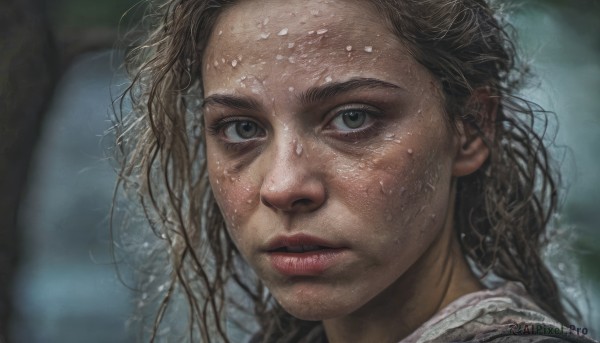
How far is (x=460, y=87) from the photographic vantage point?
211 cm

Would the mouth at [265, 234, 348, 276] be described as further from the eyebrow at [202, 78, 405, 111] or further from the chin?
the eyebrow at [202, 78, 405, 111]

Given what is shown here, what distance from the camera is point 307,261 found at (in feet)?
6.31

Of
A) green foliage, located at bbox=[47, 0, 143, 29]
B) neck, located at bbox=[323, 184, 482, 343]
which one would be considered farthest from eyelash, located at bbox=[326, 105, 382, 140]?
green foliage, located at bbox=[47, 0, 143, 29]

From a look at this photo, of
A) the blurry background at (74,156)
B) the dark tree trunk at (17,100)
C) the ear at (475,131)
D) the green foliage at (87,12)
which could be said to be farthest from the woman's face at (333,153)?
the green foliage at (87,12)

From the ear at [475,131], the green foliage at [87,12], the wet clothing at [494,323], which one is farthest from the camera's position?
the green foliage at [87,12]

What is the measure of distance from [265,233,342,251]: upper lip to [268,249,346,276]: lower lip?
0.02m

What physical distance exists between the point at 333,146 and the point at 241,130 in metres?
0.24

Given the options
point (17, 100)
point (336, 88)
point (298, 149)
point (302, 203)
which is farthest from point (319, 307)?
point (17, 100)

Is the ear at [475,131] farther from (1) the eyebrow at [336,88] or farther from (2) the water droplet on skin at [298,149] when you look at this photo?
(2) the water droplet on skin at [298,149]

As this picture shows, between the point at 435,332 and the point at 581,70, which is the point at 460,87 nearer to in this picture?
the point at 435,332

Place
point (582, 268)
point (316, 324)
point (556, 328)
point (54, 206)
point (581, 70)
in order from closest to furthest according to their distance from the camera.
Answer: point (556, 328) → point (316, 324) → point (582, 268) → point (581, 70) → point (54, 206)

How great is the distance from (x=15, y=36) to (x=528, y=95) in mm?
1984

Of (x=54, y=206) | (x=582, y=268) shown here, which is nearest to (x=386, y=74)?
(x=582, y=268)

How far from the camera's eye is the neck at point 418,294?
210 centimetres
